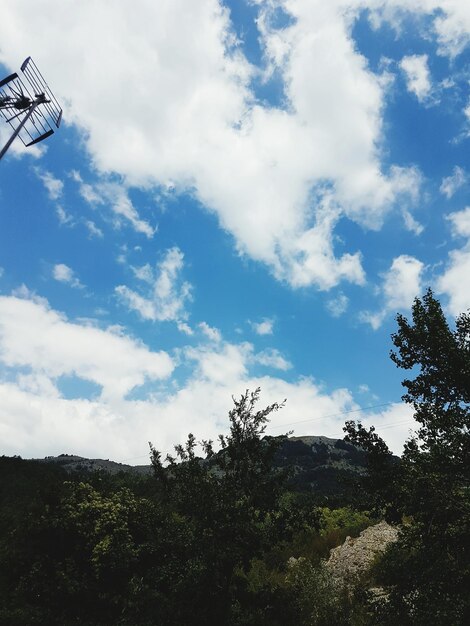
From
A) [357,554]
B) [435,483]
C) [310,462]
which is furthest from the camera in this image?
[310,462]

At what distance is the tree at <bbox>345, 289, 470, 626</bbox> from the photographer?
9555 mm

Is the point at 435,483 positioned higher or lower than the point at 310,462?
lower

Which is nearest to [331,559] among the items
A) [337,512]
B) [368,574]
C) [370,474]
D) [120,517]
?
[368,574]

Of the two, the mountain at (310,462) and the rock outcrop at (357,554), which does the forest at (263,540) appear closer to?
the rock outcrop at (357,554)

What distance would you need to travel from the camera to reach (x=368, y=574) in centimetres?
1969

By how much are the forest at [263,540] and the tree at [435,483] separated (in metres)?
0.03

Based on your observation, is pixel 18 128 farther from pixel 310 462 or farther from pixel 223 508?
pixel 310 462

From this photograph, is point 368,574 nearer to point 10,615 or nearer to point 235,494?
point 235,494

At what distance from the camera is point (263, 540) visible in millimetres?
11000

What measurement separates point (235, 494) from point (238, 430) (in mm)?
2118

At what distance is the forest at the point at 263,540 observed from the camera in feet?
33.7

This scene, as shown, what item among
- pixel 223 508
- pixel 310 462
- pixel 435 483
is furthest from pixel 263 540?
pixel 310 462

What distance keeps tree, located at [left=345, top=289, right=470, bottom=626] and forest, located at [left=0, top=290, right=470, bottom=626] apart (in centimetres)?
3

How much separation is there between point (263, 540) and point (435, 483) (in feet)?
15.8
